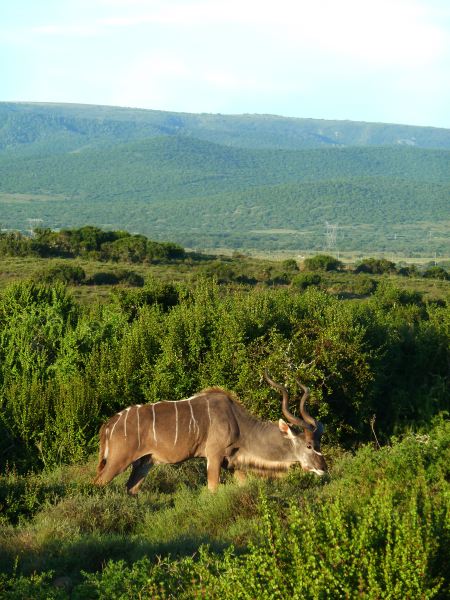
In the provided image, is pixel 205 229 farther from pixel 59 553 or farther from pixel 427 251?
pixel 59 553

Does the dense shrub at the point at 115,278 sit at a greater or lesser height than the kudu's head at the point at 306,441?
lesser

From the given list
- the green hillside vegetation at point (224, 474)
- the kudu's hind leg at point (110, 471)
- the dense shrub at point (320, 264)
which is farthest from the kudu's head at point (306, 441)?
the dense shrub at point (320, 264)

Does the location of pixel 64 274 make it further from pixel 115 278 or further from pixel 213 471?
pixel 213 471

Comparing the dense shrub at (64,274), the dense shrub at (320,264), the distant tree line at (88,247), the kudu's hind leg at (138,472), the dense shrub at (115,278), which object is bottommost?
the dense shrub at (320,264)

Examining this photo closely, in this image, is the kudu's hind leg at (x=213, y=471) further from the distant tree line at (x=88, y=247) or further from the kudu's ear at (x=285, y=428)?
the distant tree line at (x=88, y=247)

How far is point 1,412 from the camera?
1464 cm

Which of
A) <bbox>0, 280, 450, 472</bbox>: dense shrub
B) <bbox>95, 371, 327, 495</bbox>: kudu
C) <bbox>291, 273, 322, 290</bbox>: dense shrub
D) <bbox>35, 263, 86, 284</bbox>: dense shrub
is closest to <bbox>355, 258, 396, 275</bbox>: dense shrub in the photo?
<bbox>291, 273, 322, 290</bbox>: dense shrub

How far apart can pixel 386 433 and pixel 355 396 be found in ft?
2.80

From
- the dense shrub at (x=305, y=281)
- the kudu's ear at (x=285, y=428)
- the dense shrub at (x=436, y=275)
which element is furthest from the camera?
the dense shrub at (x=436, y=275)

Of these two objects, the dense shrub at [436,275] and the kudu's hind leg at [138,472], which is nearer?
the kudu's hind leg at [138,472]

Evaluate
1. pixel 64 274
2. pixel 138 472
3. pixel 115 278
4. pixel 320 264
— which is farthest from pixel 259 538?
pixel 320 264

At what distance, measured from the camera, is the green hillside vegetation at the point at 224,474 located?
264 inches

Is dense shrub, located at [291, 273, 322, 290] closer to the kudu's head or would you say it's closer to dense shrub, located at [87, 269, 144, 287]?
dense shrub, located at [87, 269, 144, 287]

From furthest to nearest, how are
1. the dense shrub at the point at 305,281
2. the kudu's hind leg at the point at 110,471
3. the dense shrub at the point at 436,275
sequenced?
the dense shrub at the point at 436,275
the dense shrub at the point at 305,281
the kudu's hind leg at the point at 110,471
